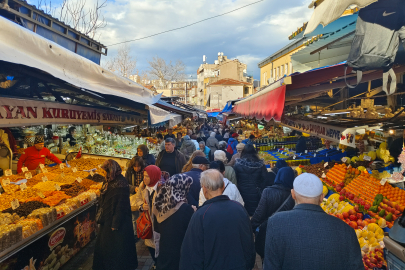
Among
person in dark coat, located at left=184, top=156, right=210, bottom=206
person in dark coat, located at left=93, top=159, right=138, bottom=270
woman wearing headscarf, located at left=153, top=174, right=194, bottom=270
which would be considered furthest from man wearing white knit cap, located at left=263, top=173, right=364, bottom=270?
person in dark coat, located at left=93, top=159, right=138, bottom=270

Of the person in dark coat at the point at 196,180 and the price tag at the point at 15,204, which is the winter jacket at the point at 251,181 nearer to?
the person in dark coat at the point at 196,180

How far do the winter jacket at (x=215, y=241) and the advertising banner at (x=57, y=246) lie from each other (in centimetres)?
231

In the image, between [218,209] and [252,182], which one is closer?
[218,209]

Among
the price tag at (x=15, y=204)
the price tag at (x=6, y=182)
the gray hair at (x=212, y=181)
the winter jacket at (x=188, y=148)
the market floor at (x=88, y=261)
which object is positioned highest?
the gray hair at (x=212, y=181)

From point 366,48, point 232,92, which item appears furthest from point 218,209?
point 232,92

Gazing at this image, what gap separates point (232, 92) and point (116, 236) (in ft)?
162

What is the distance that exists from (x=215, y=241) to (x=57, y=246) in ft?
9.81

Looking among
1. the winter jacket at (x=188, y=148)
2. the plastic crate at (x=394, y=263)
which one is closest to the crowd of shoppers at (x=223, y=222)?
the plastic crate at (x=394, y=263)

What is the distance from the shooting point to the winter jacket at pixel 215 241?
7.39ft

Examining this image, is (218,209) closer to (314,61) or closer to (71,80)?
(71,80)

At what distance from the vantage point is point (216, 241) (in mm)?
2254

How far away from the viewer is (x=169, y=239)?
9.75 ft

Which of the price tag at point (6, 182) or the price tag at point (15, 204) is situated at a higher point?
the price tag at point (6, 182)

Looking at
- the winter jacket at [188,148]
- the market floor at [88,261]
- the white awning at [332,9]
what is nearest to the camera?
the white awning at [332,9]
